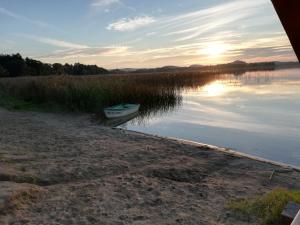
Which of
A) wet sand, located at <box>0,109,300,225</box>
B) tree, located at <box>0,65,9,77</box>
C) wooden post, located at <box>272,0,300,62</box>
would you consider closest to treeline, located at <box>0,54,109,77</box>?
tree, located at <box>0,65,9,77</box>

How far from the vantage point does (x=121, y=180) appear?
573cm

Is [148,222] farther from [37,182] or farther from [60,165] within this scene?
[60,165]

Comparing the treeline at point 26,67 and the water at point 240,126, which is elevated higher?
the treeline at point 26,67

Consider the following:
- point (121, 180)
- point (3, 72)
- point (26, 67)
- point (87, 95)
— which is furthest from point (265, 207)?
point (26, 67)

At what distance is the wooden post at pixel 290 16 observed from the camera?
757mm

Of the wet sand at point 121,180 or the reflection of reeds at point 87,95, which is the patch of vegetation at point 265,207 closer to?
the wet sand at point 121,180

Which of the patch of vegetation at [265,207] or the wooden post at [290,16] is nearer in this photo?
the wooden post at [290,16]

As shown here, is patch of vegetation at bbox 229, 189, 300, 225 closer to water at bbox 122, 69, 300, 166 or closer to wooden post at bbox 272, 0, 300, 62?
wooden post at bbox 272, 0, 300, 62

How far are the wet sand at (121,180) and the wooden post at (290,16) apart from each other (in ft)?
11.9

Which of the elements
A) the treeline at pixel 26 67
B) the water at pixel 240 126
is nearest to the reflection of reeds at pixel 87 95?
the water at pixel 240 126

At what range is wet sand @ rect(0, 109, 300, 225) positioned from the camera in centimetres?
433

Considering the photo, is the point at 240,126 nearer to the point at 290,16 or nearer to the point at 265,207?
the point at 265,207

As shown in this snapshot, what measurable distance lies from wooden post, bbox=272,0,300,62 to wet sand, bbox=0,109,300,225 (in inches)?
142

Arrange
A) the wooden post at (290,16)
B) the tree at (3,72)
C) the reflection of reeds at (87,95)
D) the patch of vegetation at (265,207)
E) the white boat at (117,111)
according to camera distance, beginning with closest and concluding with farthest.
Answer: the wooden post at (290,16), the patch of vegetation at (265,207), the white boat at (117,111), the reflection of reeds at (87,95), the tree at (3,72)
